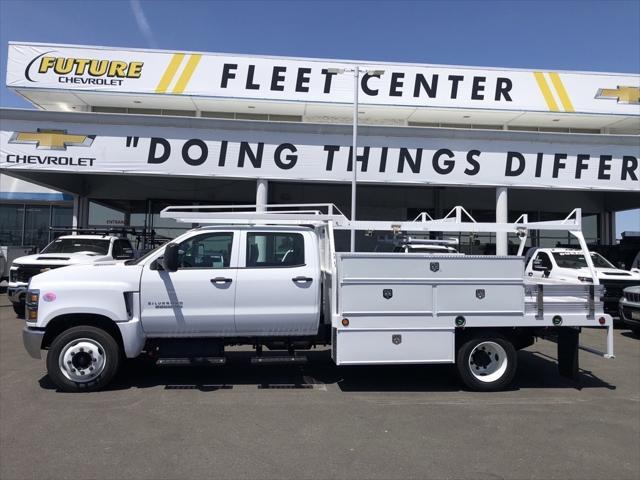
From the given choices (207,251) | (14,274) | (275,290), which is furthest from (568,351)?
(14,274)

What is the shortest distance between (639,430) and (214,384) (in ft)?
16.4

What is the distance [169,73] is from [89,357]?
14.5 metres

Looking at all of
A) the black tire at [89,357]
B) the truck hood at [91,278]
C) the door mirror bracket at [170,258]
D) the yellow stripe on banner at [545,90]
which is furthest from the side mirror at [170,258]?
the yellow stripe on banner at [545,90]

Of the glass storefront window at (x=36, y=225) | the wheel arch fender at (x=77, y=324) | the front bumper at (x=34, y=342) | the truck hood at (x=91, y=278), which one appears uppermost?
the glass storefront window at (x=36, y=225)

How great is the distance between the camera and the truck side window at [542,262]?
13.1m

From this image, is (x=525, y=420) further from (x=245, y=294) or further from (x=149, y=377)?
(x=149, y=377)

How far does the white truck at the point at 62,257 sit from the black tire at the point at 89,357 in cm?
579

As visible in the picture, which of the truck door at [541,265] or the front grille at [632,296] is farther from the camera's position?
the truck door at [541,265]

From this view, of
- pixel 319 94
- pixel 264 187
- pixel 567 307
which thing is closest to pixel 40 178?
pixel 264 187

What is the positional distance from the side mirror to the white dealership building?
9.19 m

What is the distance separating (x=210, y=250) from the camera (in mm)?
6531

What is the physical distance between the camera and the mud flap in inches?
266

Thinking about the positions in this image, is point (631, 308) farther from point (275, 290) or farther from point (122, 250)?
point (122, 250)

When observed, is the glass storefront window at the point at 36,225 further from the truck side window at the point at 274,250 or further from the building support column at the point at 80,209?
the truck side window at the point at 274,250
